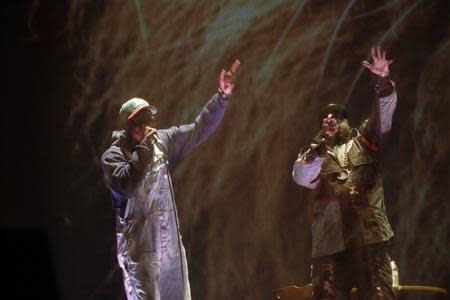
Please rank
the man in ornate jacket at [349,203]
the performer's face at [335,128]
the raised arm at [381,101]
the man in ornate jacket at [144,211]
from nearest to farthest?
1. the man in ornate jacket at [144,211]
2. the man in ornate jacket at [349,203]
3. the raised arm at [381,101]
4. the performer's face at [335,128]

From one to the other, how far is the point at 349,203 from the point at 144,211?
48.5 inches

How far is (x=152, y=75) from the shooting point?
5.21 metres

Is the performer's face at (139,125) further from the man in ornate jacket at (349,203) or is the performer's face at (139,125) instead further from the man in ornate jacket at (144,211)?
the man in ornate jacket at (349,203)

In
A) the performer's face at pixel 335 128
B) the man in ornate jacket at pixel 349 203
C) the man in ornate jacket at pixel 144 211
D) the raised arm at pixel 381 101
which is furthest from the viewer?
the performer's face at pixel 335 128

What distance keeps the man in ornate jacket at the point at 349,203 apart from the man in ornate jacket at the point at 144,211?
2.64 ft

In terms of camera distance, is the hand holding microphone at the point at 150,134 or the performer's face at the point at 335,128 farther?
the performer's face at the point at 335,128

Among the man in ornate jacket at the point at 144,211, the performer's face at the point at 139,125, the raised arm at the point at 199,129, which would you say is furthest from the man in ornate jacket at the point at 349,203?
the performer's face at the point at 139,125

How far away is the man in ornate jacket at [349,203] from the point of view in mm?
3980

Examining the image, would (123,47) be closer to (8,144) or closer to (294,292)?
(8,144)

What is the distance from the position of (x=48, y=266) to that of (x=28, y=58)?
1.49 m

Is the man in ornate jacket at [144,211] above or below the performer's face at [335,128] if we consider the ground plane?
below

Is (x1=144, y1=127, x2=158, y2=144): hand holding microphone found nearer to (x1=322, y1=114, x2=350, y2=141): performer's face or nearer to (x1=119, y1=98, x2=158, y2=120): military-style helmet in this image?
(x1=119, y1=98, x2=158, y2=120): military-style helmet

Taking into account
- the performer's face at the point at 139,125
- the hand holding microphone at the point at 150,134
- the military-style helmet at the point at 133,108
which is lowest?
the hand holding microphone at the point at 150,134

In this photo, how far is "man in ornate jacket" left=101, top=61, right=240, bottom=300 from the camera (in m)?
3.82
